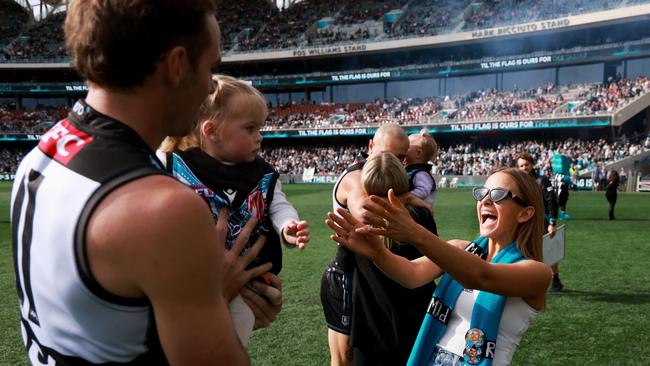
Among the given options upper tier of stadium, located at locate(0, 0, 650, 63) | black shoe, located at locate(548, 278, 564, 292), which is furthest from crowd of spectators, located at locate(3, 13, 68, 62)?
black shoe, located at locate(548, 278, 564, 292)

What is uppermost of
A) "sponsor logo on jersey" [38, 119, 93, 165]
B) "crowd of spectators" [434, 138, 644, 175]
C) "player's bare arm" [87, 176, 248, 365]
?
"sponsor logo on jersey" [38, 119, 93, 165]

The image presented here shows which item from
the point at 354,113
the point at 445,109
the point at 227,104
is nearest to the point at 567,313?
the point at 227,104

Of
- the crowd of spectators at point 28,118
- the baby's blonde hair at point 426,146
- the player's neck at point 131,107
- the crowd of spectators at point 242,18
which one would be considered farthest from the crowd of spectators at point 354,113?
the player's neck at point 131,107

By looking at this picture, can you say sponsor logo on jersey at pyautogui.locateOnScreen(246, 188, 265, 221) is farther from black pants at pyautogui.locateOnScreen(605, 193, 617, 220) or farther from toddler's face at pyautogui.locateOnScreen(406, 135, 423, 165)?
black pants at pyautogui.locateOnScreen(605, 193, 617, 220)

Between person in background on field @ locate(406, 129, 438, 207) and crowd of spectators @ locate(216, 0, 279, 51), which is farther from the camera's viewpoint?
crowd of spectators @ locate(216, 0, 279, 51)

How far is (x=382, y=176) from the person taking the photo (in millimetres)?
2852

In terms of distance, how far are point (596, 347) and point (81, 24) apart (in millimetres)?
5683

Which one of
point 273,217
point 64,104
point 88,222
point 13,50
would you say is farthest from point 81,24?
point 13,50

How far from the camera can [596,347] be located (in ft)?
17.3

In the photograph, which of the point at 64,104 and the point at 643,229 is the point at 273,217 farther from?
the point at 64,104

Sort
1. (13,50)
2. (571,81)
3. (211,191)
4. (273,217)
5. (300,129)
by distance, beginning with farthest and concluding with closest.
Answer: (13,50), (300,129), (571,81), (273,217), (211,191)

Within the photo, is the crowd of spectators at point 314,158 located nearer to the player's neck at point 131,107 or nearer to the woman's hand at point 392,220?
the woman's hand at point 392,220

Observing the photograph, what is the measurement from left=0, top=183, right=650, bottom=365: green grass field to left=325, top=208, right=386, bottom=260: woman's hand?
110 inches

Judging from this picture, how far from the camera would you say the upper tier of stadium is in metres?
38.9
